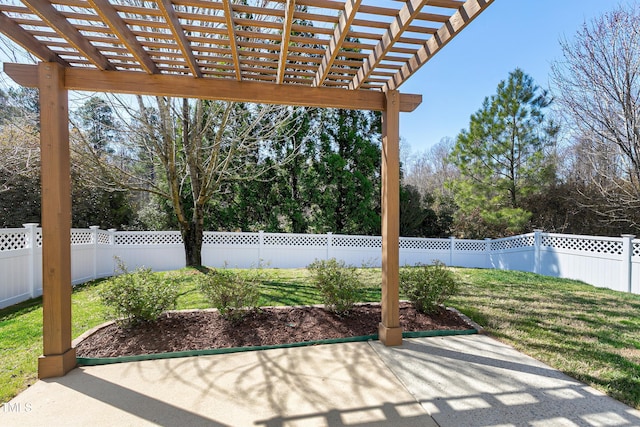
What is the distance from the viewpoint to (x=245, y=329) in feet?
10.9

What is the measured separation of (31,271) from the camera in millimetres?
5270

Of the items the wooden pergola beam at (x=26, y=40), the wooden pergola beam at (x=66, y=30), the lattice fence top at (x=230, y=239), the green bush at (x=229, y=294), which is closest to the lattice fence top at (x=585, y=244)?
the green bush at (x=229, y=294)

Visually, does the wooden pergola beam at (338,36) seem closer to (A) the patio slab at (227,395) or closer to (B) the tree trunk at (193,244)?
(A) the patio slab at (227,395)

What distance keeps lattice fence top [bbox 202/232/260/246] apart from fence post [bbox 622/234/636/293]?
8.53 meters

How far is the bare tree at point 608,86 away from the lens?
6.63 m

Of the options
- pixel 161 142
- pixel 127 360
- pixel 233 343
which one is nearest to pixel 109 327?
pixel 127 360

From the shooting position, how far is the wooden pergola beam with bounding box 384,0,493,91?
1.92 m

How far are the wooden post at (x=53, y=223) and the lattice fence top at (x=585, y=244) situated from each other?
9.49 m

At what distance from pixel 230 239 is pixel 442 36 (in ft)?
24.9

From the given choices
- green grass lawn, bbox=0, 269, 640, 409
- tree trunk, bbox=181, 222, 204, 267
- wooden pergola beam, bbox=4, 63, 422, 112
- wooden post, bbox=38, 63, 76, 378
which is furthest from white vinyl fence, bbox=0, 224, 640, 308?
wooden pergola beam, bbox=4, 63, 422, 112

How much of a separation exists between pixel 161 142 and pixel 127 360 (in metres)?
4.66

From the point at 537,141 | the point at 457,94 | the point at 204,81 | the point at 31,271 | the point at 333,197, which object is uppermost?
the point at 457,94

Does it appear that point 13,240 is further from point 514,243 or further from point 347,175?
point 514,243

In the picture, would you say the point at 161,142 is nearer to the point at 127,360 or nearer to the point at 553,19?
the point at 127,360
